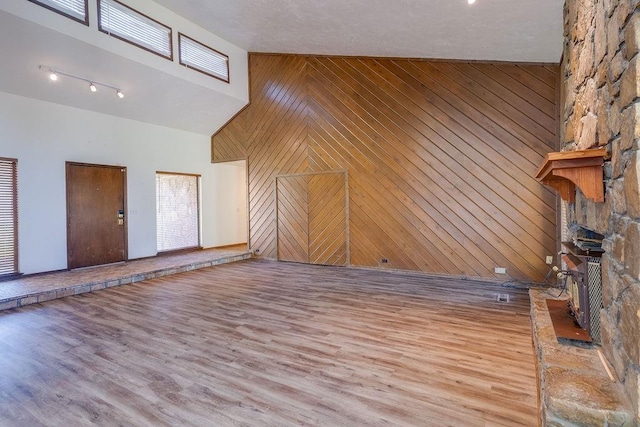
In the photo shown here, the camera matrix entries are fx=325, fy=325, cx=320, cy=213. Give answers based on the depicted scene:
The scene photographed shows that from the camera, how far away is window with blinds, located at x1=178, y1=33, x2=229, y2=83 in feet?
20.6

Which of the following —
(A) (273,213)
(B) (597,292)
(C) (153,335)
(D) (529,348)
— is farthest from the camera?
(A) (273,213)

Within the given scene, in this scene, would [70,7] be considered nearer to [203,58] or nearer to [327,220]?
[203,58]

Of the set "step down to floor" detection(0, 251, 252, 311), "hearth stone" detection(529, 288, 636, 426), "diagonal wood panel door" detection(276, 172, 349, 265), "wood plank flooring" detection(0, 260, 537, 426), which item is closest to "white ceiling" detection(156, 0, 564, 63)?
"diagonal wood panel door" detection(276, 172, 349, 265)

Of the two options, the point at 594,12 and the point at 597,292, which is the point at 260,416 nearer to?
the point at 597,292

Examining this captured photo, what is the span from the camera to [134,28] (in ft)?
17.7

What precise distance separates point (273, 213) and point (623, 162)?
640 centimetres

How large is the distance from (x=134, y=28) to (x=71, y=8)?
93 centimetres

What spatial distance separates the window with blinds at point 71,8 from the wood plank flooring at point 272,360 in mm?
3961

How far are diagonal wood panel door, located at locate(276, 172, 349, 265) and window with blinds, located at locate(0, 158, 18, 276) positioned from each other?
14.8 ft

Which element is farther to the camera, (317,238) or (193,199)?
(193,199)

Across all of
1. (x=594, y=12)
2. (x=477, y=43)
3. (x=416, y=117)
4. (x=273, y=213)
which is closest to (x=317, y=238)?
(x=273, y=213)

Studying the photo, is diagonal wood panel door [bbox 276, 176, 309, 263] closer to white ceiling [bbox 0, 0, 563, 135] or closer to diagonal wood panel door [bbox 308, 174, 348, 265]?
diagonal wood panel door [bbox 308, 174, 348, 265]

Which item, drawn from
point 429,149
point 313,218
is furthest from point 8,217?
point 429,149

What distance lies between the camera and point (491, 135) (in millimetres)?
5051
